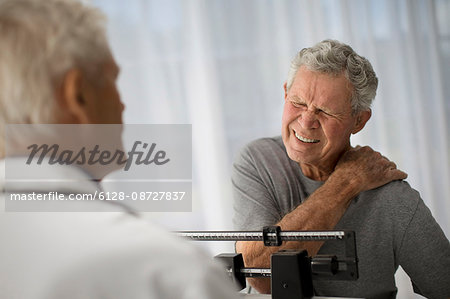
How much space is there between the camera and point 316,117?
5.27 ft

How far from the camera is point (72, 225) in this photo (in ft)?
2.03

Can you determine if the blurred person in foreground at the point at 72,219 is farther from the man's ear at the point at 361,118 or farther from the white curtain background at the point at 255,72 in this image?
the white curtain background at the point at 255,72

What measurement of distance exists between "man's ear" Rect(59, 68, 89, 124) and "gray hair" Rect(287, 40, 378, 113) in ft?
3.33

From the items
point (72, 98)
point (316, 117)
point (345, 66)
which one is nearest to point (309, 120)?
point (316, 117)

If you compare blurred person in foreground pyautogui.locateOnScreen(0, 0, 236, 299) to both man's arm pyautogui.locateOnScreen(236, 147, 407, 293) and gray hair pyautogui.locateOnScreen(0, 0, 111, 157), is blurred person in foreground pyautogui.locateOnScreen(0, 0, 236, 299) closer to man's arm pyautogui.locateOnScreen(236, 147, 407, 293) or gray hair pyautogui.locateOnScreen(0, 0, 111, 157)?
gray hair pyautogui.locateOnScreen(0, 0, 111, 157)

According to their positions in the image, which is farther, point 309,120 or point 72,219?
point 309,120

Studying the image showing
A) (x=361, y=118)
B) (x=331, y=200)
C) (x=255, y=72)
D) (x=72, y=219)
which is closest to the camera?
(x=72, y=219)

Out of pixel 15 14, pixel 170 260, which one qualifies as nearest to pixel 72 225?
pixel 170 260

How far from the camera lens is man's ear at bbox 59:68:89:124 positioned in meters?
0.69

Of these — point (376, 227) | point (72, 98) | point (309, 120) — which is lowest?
point (376, 227)

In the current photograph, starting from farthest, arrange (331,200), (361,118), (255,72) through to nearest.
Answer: (255,72), (361,118), (331,200)

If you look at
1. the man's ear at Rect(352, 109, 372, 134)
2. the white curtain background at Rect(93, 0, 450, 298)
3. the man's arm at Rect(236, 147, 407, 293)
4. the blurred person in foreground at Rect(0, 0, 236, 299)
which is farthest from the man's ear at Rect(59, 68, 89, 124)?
the white curtain background at Rect(93, 0, 450, 298)

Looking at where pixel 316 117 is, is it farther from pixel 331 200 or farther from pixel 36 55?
pixel 36 55

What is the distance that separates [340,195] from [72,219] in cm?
106
